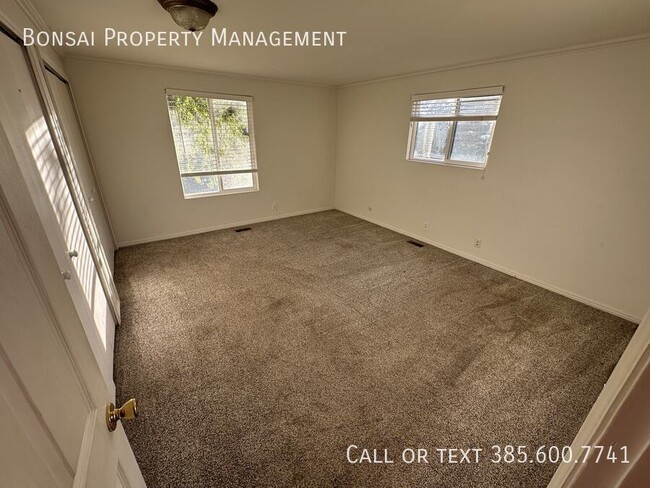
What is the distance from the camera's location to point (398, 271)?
10.6ft

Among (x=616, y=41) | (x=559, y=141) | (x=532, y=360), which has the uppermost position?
(x=616, y=41)

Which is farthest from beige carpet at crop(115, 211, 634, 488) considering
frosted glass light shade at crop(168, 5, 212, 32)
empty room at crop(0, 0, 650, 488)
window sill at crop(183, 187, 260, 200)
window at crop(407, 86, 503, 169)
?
frosted glass light shade at crop(168, 5, 212, 32)

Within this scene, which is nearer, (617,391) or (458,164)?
→ (617,391)

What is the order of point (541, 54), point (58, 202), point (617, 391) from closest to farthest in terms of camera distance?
point (617, 391), point (58, 202), point (541, 54)

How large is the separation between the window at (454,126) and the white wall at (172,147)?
71.2 inches

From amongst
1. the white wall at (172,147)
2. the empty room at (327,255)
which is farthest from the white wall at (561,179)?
the white wall at (172,147)

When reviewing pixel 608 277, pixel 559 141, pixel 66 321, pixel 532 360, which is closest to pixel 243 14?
pixel 66 321

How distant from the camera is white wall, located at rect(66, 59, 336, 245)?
3258 mm

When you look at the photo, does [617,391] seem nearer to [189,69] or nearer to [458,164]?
[458,164]

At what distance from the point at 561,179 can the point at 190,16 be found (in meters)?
3.34

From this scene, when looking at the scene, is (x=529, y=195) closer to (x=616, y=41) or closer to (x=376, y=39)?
(x=616, y=41)

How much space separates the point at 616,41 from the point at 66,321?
3672 mm

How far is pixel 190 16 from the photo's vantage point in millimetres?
1728

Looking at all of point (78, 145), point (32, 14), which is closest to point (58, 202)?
point (32, 14)
